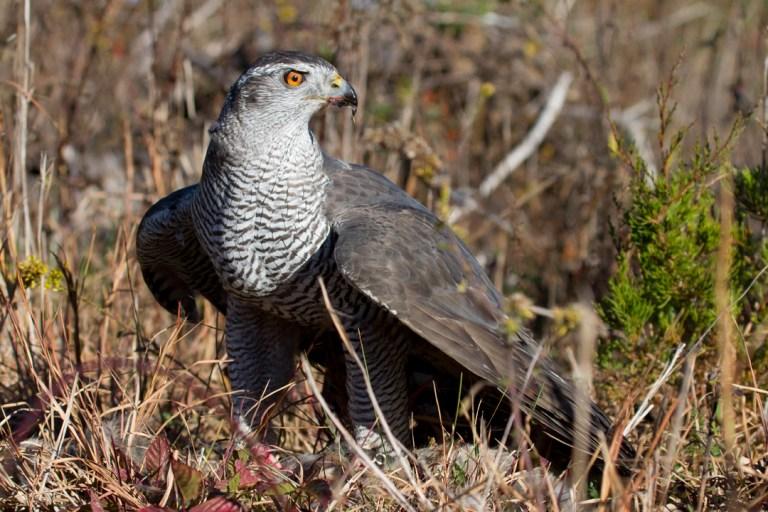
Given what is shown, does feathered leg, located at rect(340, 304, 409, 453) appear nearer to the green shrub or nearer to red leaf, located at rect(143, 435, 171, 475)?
red leaf, located at rect(143, 435, 171, 475)

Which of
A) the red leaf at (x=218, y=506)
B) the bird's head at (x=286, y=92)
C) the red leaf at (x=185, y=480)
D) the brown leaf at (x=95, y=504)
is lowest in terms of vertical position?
the brown leaf at (x=95, y=504)

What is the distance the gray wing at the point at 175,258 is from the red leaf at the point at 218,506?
1.08 meters

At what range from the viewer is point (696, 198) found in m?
3.82

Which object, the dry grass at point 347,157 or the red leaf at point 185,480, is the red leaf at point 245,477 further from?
the red leaf at point 185,480

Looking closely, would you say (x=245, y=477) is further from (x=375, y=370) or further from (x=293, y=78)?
(x=293, y=78)

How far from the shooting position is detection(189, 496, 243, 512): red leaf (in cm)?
280

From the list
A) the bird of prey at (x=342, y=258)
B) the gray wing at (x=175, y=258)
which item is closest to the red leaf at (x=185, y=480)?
the bird of prey at (x=342, y=258)

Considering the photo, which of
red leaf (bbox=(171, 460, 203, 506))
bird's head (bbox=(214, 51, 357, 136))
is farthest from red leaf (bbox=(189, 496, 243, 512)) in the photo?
bird's head (bbox=(214, 51, 357, 136))

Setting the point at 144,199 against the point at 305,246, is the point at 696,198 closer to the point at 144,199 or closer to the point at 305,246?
the point at 305,246

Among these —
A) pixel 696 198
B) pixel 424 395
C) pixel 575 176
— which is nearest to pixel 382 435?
pixel 424 395

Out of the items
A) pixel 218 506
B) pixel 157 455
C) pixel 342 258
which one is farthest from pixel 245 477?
pixel 342 258

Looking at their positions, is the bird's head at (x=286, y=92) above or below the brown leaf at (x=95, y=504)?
above

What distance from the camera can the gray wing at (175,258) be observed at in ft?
12.3

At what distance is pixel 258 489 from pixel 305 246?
0.83 meters
